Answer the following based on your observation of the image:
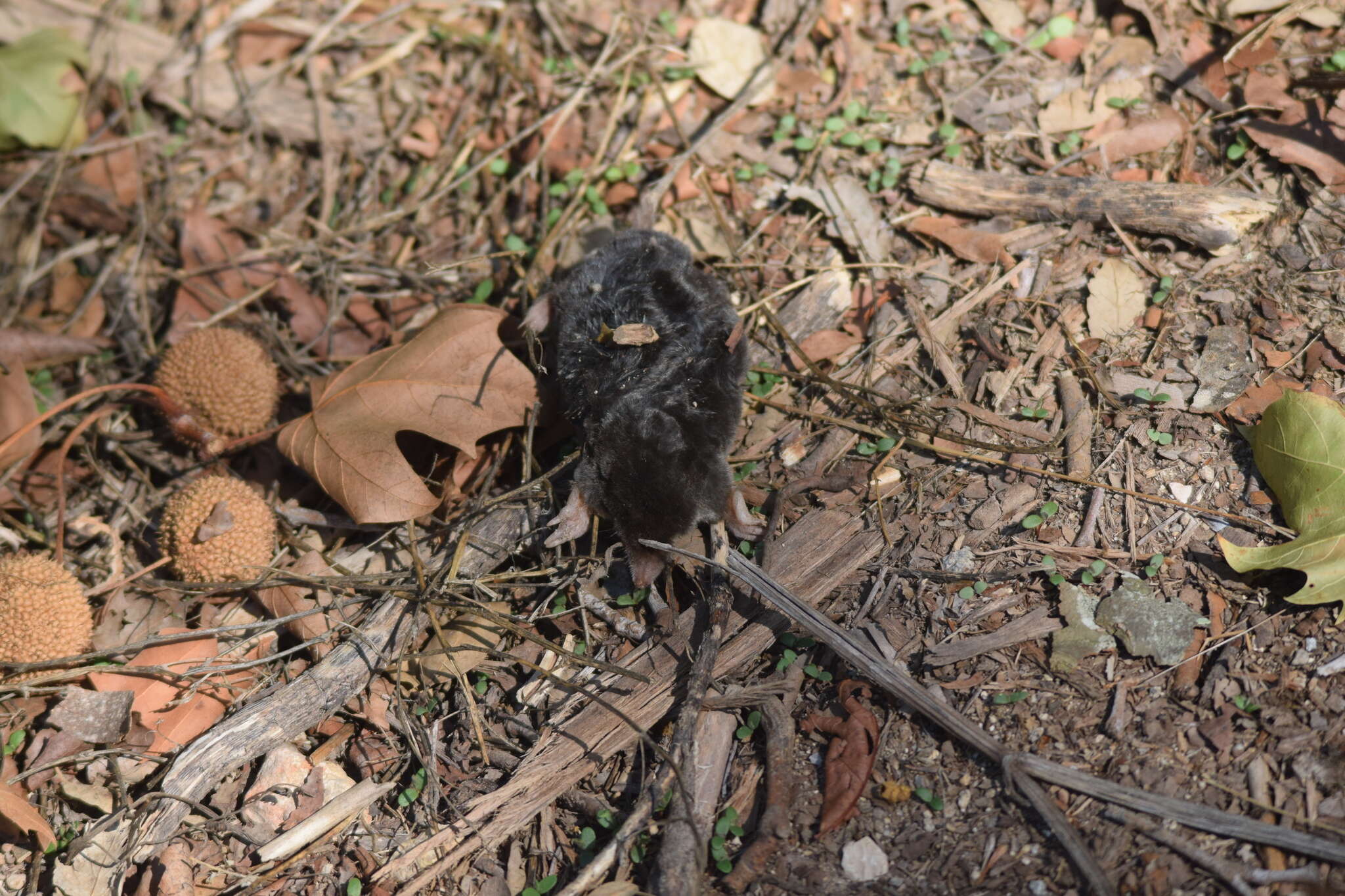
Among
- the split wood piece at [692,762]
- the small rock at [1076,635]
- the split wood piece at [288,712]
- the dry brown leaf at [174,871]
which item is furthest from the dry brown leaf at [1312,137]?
the dry brown leaf at [174,871]

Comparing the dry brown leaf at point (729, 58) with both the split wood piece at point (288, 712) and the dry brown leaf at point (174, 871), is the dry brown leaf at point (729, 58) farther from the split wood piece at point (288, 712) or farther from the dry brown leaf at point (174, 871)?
the dry brown leaf at point (174, 871)

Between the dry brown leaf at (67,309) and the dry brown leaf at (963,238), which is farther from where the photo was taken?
the dry brown leaf at (67,309)

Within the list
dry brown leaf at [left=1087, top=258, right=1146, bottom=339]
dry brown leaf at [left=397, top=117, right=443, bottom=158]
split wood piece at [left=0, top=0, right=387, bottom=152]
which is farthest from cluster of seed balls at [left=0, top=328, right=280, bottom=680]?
dry brown leaf at [left=1087, top=258, right=1146, bottom=339]

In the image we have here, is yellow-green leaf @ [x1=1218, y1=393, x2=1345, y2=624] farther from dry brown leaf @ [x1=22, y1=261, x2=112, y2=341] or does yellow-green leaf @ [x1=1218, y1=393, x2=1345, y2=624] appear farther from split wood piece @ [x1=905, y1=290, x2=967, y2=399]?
dry brown leaf @ [x1=22, y1=261, x2=112, y2=341]

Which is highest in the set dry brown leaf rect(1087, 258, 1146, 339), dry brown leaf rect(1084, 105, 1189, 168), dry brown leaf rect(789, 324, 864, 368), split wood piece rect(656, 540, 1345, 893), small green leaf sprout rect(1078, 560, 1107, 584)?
dry brown leaf rect(1084, 105, 1189, 168)

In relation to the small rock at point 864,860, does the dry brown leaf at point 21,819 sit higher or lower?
higher

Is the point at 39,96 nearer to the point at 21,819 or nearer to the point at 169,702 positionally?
the point at 169,702
